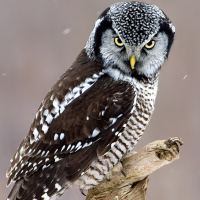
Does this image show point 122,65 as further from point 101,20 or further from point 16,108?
point 16,108

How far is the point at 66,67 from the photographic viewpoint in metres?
6.88

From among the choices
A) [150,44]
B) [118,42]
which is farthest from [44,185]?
[150,44]

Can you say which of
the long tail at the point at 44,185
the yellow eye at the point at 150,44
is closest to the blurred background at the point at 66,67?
the long tail at the point at 44,185

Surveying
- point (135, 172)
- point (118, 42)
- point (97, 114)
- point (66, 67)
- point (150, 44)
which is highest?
point (66, 67)

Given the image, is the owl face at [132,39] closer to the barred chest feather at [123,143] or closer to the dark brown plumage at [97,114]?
the dark brown plumage at [97,114]

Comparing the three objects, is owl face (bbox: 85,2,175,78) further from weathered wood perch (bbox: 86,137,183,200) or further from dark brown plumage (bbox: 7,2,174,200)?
weathered wood perch (bbox: 86,137,183,200)

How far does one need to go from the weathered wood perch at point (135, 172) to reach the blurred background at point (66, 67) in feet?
8.14

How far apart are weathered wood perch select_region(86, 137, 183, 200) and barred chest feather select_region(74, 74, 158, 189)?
2.9 inches

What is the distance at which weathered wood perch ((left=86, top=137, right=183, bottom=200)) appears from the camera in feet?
11.5

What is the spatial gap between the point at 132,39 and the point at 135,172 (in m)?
0.92

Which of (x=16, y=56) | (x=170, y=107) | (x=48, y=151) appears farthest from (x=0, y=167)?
(x=48, y=151)

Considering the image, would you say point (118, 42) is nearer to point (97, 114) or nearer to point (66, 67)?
point (97, 114)

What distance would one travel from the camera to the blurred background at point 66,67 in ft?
21.0

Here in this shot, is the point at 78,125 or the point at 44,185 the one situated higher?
the point at 78,125
